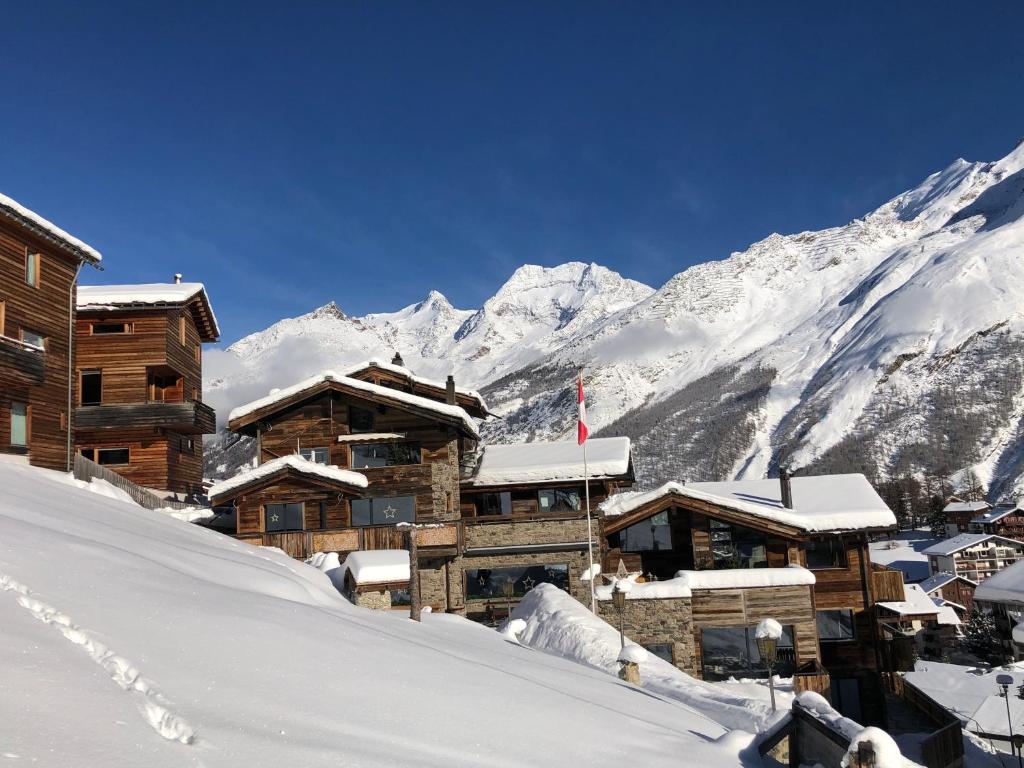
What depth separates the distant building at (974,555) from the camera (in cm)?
8488

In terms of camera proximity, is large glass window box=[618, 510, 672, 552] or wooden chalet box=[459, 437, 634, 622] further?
wooden chalet box=[459, 437, 634, 622]

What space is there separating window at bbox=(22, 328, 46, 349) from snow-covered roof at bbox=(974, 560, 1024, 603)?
101 ft

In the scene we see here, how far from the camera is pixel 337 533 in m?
27.9

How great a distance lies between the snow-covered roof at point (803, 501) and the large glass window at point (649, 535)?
99cm

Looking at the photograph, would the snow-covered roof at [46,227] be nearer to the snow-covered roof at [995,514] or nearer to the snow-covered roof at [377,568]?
the snow-covered roof at [377,568]

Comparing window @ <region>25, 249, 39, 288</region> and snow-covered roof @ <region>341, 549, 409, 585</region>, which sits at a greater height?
window @ <region>25, 249, 39, 288</region>

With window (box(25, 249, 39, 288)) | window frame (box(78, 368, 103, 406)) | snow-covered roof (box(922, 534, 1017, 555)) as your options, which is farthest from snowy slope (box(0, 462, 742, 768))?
snow-covered roof (box(922, 534, 1017, 555))

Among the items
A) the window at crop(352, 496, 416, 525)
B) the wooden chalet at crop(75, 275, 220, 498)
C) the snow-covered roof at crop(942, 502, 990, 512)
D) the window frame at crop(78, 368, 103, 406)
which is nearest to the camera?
the window at crop(352, 496, 416, 525)

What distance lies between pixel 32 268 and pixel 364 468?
44.0 feet

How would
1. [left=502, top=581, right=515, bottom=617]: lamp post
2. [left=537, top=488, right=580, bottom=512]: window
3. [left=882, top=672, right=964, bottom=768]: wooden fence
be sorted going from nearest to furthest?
[left=882, top=672, right=964, bottom=768]: wooden fence < [left=502, top=581, right=515, bottom=617]: lamp post < [left=537, top=488, right=580, bottom=512]: window

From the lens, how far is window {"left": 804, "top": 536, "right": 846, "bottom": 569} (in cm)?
2903

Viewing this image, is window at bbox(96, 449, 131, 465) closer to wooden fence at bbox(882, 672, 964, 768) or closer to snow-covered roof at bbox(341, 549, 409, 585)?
snow-covered roof at bbox(341, 549, 409, 585)

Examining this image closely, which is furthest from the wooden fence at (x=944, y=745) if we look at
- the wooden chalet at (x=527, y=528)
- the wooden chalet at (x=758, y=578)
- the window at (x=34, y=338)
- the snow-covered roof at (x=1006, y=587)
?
the window at (x=34, y=338)

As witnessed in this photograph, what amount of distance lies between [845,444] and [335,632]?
8064 inches
